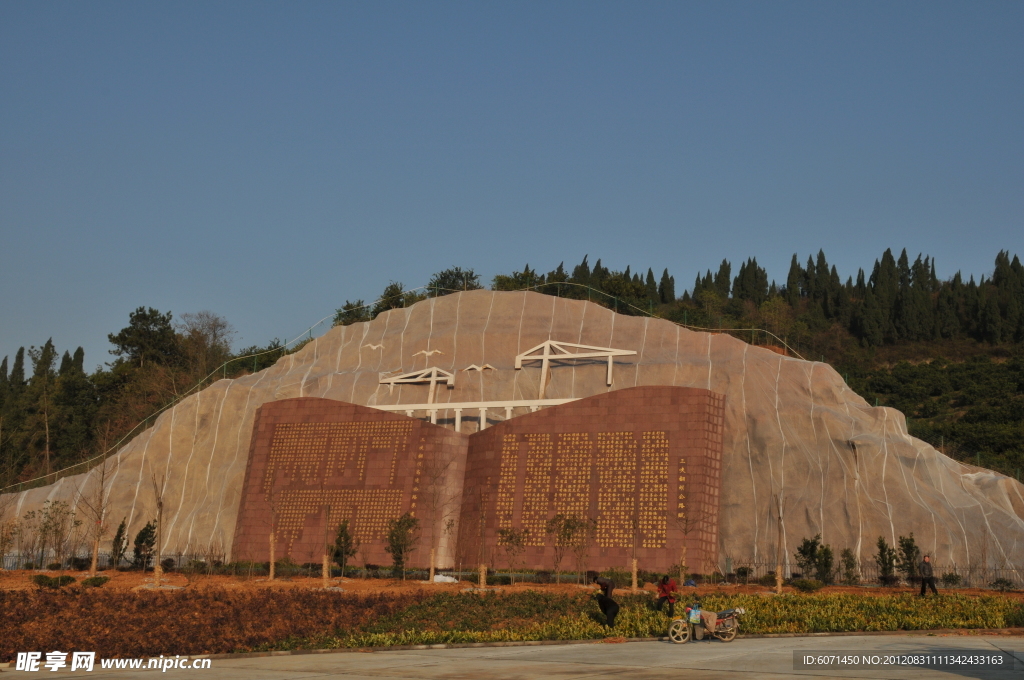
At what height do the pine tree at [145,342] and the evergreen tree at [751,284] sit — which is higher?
the evergreen tree at [751,284]

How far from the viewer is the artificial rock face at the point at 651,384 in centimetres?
2806

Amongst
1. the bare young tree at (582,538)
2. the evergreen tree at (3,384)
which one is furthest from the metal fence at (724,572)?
the evergreen tree at (3,384)

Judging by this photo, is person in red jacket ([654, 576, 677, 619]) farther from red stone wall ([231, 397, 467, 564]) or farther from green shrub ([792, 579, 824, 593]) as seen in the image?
red stone wall ([231, 397, 467, 564])

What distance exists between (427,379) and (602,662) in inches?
927

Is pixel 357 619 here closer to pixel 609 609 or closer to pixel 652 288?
pixel 609 609

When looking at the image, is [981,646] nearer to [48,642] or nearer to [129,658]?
[129,658]

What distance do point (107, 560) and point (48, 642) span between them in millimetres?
18685

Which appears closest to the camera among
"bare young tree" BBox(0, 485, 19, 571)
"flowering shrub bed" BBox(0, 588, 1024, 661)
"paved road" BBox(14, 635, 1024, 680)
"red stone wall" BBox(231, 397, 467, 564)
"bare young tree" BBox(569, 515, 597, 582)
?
"paved road" BBox(14, 635, 1024, 680)

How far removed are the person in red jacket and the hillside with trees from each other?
2633cm

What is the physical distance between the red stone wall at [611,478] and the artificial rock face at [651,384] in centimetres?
238

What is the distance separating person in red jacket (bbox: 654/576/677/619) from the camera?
1563 cm

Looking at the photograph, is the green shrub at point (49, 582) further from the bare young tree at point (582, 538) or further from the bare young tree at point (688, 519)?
the bare young tree at point (688, 519)

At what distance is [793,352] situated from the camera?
42125mm

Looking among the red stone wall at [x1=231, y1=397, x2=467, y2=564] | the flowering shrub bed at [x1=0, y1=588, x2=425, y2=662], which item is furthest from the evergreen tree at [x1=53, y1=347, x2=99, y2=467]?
the flowering shrub bed at [x1=0, y1=588, x2=425, y2=662]
